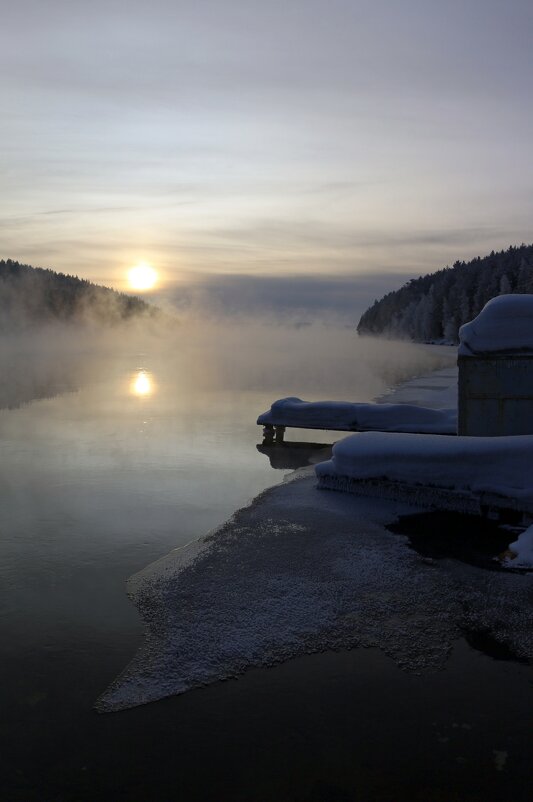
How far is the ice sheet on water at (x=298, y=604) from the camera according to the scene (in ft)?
20.9

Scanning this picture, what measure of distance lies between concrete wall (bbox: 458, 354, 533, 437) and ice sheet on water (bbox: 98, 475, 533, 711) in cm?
440

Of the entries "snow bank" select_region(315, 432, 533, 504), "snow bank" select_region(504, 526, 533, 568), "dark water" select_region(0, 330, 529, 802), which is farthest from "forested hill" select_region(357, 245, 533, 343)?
"dark water" select_region(0, 330, 529, 802)

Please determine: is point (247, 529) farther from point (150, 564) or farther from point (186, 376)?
point (186, 376)

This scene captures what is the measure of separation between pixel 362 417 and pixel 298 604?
40.1ft

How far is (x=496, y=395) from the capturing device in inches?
521

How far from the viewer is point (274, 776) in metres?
4.80

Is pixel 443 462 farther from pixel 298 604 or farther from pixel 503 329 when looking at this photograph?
pixel 298 604

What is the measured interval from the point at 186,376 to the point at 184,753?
4454 cm

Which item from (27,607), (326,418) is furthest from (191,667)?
(326,418)

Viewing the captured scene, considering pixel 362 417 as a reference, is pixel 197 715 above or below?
below

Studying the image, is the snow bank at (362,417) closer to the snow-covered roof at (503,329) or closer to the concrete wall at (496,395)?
the concrete wall at (496,395)

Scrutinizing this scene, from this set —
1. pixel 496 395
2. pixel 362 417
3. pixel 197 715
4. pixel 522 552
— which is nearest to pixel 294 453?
pixel 362 417

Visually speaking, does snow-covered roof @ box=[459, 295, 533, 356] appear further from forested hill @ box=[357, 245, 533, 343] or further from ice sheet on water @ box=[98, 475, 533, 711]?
forested hill @ box=[357, 245, 533, 343]

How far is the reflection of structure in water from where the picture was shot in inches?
673
